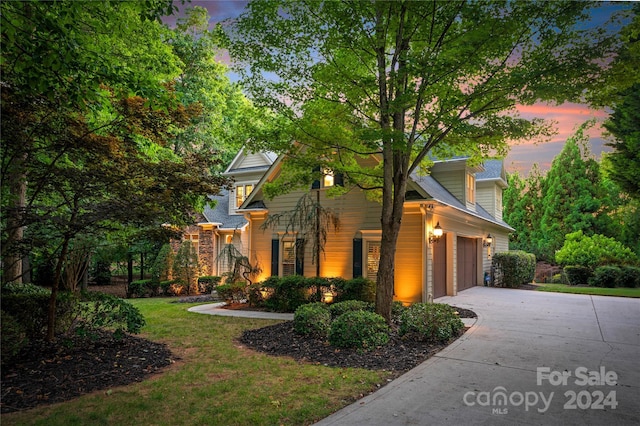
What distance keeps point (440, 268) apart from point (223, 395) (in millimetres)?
10300

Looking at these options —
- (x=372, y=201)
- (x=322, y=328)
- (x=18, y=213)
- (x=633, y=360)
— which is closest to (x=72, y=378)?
(x=18, y=213)

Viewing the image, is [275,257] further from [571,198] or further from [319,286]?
[571,198]

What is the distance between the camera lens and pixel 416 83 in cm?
778

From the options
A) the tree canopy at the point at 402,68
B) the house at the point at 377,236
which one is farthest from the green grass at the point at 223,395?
the house at the point at 377,236

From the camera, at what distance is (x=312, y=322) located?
25.0 ft

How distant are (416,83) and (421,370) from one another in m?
5.46

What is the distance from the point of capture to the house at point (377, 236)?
454 inches

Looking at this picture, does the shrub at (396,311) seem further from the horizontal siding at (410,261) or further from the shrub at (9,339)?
the shrub at (9,339)

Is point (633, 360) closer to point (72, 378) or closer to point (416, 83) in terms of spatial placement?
point (416, 83)

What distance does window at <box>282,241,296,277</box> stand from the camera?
1380cm

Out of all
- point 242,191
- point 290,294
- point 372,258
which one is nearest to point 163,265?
point 242,191

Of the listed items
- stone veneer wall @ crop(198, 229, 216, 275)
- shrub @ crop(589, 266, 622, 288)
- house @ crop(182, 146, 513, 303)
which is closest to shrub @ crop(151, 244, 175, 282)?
stone veneer wall @ crop(198, 229, 216, 275)

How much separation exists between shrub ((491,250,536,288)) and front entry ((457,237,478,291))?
1.09 m

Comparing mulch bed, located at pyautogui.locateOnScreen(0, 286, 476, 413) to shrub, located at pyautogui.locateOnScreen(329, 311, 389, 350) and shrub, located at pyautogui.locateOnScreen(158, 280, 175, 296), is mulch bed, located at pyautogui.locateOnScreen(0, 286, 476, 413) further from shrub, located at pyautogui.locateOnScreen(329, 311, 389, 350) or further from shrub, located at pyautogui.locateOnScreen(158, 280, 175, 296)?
shrub, located at pyautogui.locateOnScreen(158, 280, 175, 296)
